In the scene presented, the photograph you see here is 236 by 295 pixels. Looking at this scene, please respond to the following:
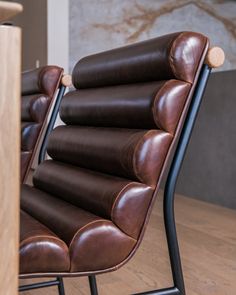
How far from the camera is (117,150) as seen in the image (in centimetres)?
99

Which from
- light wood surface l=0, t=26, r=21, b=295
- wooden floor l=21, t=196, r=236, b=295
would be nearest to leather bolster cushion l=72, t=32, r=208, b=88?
light wood surface l=0, t=26, r=21, b=295

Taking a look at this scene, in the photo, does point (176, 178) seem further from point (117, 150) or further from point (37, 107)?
point (37, 107)

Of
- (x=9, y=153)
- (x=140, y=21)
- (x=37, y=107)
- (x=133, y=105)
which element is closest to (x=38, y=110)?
(x=37, y=107)

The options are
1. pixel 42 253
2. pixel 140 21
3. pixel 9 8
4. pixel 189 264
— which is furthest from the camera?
pixel 140 21

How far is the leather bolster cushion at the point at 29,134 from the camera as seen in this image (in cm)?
143

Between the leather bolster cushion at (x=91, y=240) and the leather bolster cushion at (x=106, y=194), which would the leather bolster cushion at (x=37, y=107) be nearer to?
the leather bolster cushion at (x=106, y=194)

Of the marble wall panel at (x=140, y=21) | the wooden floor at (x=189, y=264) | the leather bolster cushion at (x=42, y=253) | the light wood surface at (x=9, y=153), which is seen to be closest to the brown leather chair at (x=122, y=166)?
the leather bolster cushion at (x=42, y=253)

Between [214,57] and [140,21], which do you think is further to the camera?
[140,21]

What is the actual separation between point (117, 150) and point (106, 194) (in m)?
0.09

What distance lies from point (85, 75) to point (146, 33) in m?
4.26

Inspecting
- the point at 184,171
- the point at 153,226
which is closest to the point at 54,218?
the point at 153,226

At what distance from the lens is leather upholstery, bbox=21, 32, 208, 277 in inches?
35.4

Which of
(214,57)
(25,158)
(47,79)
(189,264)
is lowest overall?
(189,264)

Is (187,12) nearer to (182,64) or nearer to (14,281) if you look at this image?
(182,64)
